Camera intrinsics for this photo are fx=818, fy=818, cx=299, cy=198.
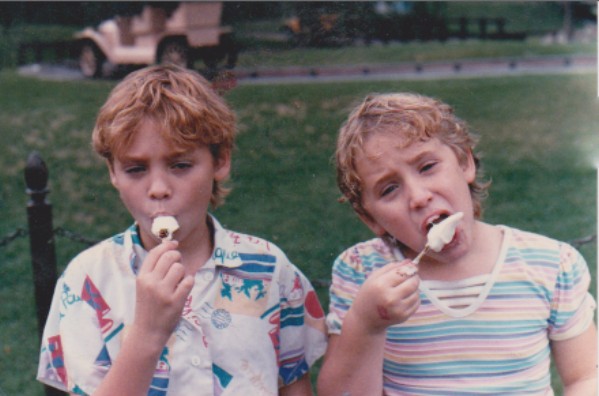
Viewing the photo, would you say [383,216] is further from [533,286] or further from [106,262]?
[106,262]

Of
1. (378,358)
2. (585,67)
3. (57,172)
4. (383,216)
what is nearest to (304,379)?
(378,358)

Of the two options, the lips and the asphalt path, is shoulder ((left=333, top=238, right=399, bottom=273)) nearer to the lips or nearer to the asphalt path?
the lips

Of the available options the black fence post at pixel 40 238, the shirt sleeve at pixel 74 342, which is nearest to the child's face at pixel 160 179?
the shirt sleeve at pixel 74 342

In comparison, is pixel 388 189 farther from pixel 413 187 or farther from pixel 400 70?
pixel 400 70

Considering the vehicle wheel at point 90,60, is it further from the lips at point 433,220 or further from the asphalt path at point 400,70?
the lips at point 433,220

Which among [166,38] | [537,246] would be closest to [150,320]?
[537,246]

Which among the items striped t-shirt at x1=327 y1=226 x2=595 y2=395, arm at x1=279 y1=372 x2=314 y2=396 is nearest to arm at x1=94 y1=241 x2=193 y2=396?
arm at x1=279 y1=372 x2=314 y2=396
